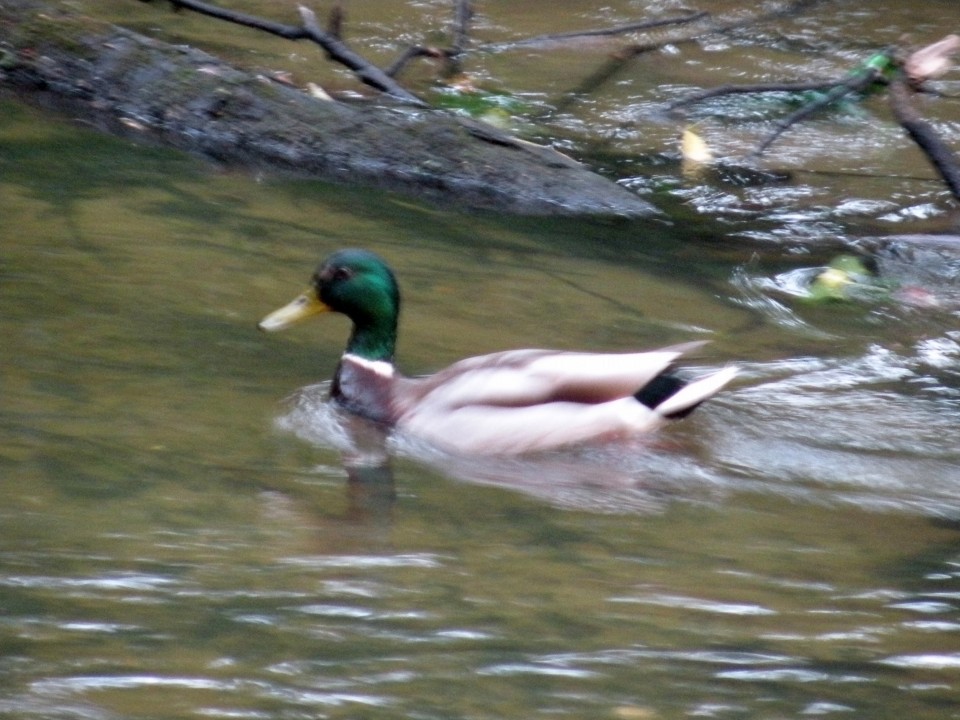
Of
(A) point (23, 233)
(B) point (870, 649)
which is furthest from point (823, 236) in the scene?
(B) point (870, 649)

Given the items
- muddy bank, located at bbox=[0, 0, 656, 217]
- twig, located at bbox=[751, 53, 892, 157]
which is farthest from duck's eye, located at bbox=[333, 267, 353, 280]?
twig, located at bbox=[751, 53, 892, 157]

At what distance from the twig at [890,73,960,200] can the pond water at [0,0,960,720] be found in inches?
18.3

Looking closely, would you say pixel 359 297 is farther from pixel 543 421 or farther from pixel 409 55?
pixel 409 55

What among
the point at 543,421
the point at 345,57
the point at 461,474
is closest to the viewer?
the point at 461,474

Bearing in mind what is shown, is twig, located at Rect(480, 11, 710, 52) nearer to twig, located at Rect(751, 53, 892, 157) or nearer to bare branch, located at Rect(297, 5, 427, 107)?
bare branch, located at Rect(297, 5, 427, 107)

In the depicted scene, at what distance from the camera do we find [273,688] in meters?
3.29

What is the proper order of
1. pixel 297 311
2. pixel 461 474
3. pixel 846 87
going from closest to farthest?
pixel 461 474 → pixel 297 311 → pixel 846 87

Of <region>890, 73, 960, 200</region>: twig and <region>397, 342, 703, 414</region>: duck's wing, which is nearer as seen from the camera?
<region>397, 342, 703, 414</region>: duck's wing

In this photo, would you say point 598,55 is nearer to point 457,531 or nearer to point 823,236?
point 823,236

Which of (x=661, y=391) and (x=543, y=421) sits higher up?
(x=661, y=391)

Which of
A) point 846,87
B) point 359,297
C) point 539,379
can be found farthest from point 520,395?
point 846,87

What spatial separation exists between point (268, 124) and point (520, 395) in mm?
3760

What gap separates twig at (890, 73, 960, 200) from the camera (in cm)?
755

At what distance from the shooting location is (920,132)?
303 inches
